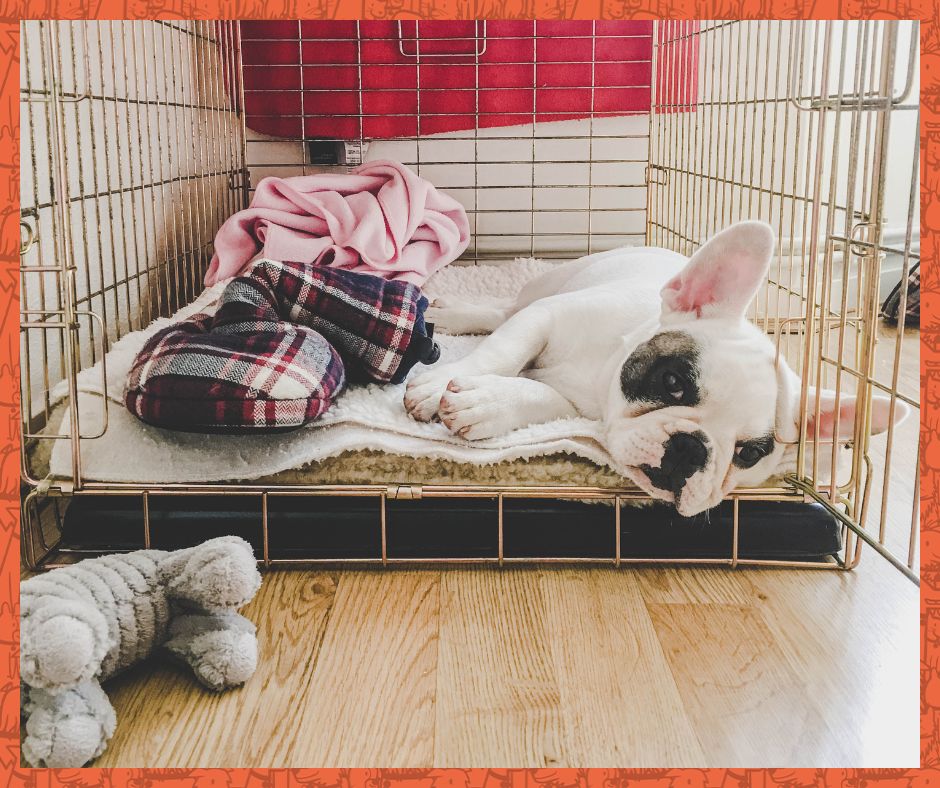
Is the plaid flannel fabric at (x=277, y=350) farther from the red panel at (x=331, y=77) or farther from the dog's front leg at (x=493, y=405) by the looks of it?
the red panel at (x=331, y=77)

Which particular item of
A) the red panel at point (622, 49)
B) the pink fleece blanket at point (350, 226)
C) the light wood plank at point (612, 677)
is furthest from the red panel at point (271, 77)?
the light wood plank at point (612, 677)

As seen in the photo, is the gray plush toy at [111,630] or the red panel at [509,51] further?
the red panel at [509,51]

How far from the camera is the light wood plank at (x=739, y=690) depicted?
36.8 inches

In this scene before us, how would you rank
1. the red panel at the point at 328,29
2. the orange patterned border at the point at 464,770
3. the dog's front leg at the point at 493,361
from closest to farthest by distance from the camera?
1. the orange patterned border at the point at 464,770
2. the dog's front leg at the point at 493,361
3. the red panel at the point at 328,29

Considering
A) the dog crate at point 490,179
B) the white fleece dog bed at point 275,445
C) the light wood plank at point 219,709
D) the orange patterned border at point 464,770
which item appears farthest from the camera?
the white fleece dog bed at point 275,445

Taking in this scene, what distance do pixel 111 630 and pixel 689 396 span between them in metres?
0.76

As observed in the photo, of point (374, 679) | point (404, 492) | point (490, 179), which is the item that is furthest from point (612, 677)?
point (490, 179)

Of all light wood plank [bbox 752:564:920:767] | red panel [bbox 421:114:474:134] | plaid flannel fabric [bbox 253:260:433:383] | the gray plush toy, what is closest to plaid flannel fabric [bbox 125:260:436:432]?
plaid flannel fabric [bbox 253:260:433:383]

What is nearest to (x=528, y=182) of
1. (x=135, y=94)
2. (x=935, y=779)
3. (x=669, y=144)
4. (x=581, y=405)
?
(x=669, y=144)

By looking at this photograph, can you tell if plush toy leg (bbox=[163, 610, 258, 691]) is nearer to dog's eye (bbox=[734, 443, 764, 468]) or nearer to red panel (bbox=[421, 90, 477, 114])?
dog's eye (bbox=[734, 443, 764, 468])

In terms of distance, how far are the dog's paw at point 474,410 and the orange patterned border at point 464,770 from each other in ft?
1.92

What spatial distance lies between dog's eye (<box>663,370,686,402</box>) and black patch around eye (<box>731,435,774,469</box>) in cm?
10

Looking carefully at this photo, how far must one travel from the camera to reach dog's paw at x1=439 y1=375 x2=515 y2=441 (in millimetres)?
1336

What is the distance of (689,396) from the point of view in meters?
1.27
